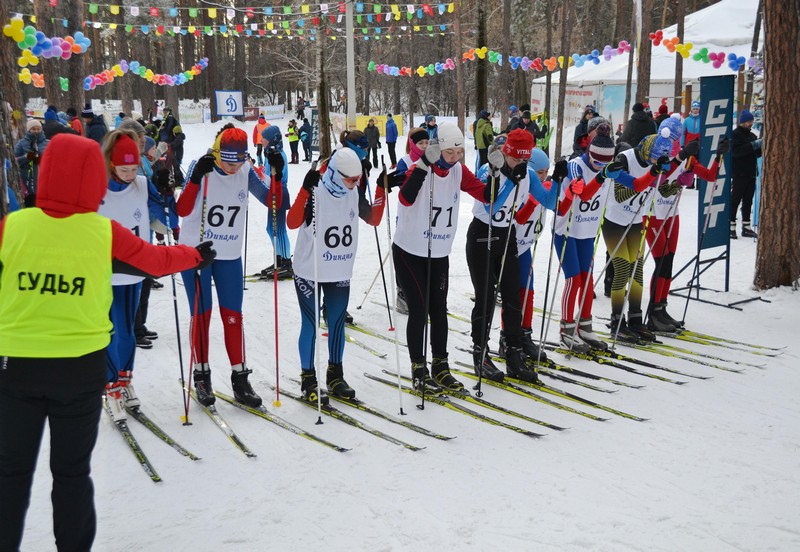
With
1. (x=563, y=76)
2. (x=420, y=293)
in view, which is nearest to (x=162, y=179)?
(x=420, y=293)

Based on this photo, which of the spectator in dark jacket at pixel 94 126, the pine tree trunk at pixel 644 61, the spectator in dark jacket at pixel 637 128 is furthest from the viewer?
the pine tree trunk at pixel 644 61

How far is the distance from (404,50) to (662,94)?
2763cm

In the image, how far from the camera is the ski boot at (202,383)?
4852mm

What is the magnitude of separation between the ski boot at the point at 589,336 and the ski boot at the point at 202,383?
3128 mm

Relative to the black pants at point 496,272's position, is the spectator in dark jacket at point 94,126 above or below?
above

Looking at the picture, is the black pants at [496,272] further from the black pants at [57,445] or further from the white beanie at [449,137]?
the black pants at [57,445]

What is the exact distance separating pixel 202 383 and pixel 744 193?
9.11 meters

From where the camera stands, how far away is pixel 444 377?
516cm

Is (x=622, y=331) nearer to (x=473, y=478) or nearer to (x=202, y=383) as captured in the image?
(x=473, y=478)

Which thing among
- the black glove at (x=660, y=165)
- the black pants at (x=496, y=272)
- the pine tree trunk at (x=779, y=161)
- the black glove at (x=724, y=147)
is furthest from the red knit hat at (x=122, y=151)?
the pine tree trunk at (x=779, y=161)

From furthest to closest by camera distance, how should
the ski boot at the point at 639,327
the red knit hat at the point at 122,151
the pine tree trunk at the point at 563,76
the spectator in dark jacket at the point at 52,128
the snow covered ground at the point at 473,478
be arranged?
the pine tree trunk at the point at 563,76 < the spectator in dark jacket at the point at 52,128 < the ski boot at the point at 639,327 < the red knit hat at the point at 122,151 < the snow covered ground at the point at 473,478

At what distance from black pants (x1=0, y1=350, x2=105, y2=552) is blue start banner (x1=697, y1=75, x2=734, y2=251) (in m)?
6.16

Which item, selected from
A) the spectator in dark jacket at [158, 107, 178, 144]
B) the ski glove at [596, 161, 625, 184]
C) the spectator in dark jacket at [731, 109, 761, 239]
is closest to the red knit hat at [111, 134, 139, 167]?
the ski glove at [596, 161, 625, 184]

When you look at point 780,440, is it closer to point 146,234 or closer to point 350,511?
point 350,511
